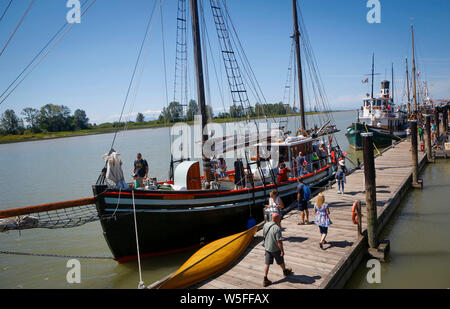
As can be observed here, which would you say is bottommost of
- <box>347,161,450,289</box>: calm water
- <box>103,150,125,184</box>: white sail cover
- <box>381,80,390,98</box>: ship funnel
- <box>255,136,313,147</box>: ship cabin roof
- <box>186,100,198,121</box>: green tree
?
<box>347,161,450,289</box>: calm water

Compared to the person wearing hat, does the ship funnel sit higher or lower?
higher

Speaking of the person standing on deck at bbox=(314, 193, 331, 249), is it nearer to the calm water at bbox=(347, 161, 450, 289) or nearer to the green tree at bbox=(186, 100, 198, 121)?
the calm water at bbox=(347, 161, 450, 289)

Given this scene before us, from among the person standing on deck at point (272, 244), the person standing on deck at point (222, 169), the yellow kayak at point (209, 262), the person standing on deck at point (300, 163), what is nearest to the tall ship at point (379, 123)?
the person standing on deck at point (300, 163)

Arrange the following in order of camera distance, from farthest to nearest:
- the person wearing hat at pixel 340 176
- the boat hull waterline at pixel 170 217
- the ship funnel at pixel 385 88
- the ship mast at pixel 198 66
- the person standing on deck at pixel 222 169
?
the ship funnel at pixel 385 88, the person standing on deck at pixel 222 169, the person wearing hat at pixel 340 176, the ship mast at pixel 198 66, the boat hull waterline at pixel 170 217

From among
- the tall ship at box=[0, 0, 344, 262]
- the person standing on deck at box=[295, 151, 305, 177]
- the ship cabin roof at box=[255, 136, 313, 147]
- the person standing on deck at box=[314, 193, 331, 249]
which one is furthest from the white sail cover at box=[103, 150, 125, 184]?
the person standing on deck at box=[295, 151, 305, 177]

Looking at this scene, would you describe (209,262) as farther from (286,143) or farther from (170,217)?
(286,143)

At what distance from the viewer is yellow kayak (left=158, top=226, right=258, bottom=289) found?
21.6 feet

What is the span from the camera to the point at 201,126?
11.6 meters

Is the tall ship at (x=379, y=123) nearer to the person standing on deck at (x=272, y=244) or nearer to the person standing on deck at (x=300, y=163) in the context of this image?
the person standing on deck at (x=300, y=163)

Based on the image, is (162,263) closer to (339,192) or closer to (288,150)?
(288,150)

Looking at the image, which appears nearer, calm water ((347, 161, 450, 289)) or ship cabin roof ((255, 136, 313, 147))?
calm water ((347, 161, 450, 289))

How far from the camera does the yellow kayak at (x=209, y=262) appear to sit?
21.6ft

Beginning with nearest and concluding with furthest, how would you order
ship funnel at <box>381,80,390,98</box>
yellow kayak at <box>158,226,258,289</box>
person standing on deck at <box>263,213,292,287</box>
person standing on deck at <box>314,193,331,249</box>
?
person standing on deck at <box>263,213,292,287</box>, yellow kayak at <box>158,226,258,289</box>, person standing on deck at <box>314,193,331,249</box>, ship funnel at <box>381,80,390,98</box>
